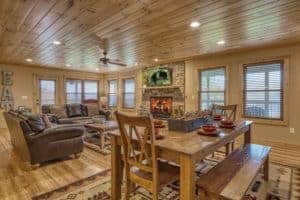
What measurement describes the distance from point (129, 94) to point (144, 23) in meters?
5.96

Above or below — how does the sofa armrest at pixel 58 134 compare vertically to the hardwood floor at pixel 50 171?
above

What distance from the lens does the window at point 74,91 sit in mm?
8844

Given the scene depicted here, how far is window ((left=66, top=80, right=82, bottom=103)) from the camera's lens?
8844mm

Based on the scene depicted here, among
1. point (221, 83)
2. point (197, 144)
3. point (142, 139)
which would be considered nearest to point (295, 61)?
point (221, 83)

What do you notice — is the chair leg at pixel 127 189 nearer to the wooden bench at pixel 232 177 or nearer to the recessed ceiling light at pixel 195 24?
the wooden bench at pixel 232 177

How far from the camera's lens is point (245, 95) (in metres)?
5.40

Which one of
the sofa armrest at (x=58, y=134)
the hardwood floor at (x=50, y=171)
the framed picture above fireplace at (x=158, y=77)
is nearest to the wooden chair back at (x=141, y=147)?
the hardwood floor at (x=50, y=171)

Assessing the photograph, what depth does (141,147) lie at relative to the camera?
1.83m

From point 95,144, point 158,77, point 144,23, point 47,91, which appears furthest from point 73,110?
point 144,23

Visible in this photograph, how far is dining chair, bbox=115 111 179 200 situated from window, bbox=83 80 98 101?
800 cm

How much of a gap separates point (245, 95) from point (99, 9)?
4.48m

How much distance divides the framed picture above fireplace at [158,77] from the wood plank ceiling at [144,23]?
7.72 ft

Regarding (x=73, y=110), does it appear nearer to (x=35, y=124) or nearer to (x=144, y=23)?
(x=35, y=124)

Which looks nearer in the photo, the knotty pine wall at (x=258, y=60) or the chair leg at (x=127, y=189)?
the chair leg at (x=127, y=189)
